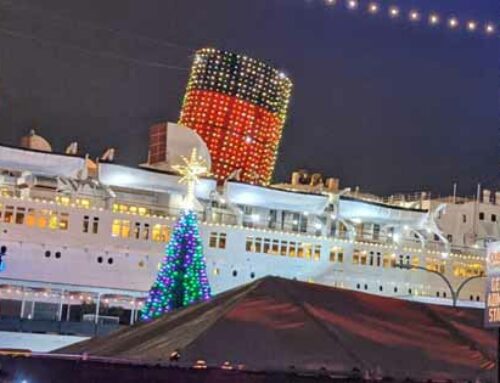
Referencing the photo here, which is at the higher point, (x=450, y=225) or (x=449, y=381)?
(x=450, y=225)

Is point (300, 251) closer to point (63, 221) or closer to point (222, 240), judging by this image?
point (222, 240)

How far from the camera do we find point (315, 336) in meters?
5.26

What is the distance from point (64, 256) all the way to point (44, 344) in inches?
164

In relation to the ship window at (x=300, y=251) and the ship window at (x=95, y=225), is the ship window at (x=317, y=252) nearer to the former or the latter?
the ship window at (x=300, y=251)

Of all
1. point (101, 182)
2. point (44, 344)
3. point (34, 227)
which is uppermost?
point (101, 182)

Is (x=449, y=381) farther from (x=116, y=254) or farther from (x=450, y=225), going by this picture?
(x=450, y=225)

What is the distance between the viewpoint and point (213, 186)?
43.9 metres

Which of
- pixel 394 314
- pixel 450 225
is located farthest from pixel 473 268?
pixel 394 314

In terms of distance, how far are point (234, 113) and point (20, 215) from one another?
64.5 feet

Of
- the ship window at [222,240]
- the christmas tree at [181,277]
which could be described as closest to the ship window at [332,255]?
the ship window at [222,240]

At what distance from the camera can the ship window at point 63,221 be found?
1473 inches

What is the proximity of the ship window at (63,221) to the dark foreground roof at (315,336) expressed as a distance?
31.9 m

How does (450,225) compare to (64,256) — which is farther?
(450,225)

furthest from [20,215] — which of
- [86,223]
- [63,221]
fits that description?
[86,223]
